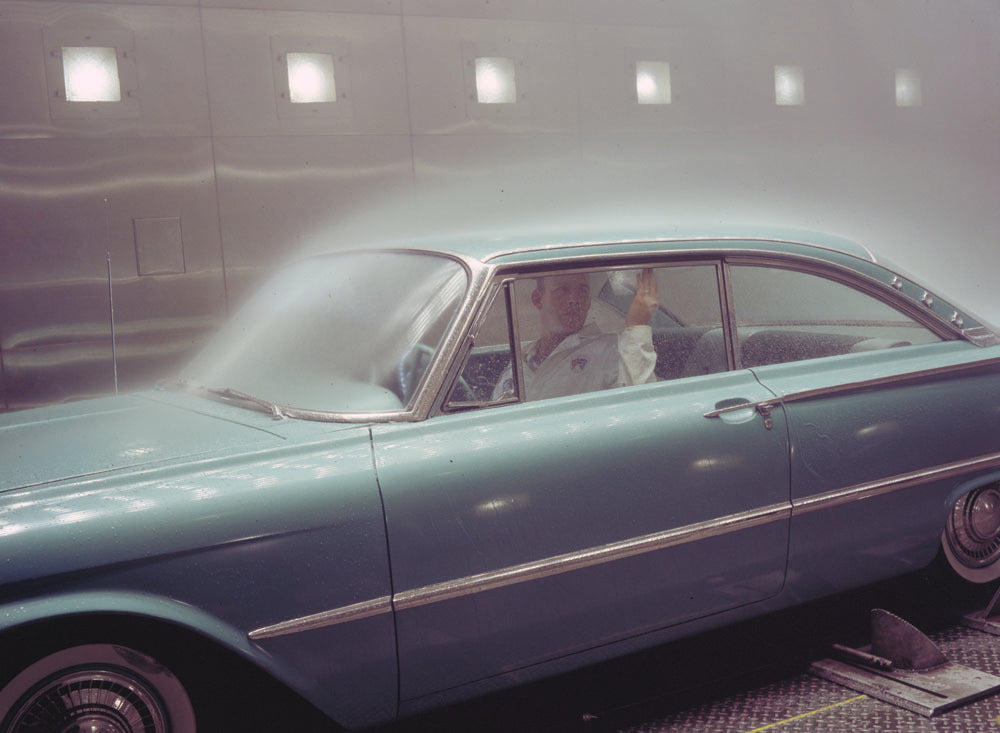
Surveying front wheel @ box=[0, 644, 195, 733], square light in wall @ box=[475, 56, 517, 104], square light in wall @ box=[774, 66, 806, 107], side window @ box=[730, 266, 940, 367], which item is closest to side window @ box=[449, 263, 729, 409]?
side window @ box=[730, 266, 940, 367]

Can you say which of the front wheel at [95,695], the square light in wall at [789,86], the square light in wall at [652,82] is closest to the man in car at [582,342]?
the front wheel at [95,695]

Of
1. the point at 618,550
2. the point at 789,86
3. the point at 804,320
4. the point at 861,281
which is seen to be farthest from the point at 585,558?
the point at 789,86

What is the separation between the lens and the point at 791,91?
339 inches

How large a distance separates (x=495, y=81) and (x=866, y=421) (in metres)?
5.18

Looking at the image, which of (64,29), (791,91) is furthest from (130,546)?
(791,91)

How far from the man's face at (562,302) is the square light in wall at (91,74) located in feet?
15.5

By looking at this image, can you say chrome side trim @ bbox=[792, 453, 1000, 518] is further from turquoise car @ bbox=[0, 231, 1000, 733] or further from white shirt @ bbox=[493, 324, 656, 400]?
white shirt @ bbox=[493, 324, 656, 400]

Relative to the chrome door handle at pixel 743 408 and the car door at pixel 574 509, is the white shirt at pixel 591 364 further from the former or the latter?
the chrome door handle at pixel 743 408

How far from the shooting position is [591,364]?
2.70 meters

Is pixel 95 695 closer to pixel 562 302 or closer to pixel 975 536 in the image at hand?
pixel 562 302

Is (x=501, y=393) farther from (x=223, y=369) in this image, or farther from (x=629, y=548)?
(x=223, y=369)

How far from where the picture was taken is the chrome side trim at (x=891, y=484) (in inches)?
105

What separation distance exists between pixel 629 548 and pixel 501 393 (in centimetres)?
52

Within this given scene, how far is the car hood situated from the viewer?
2076mm
